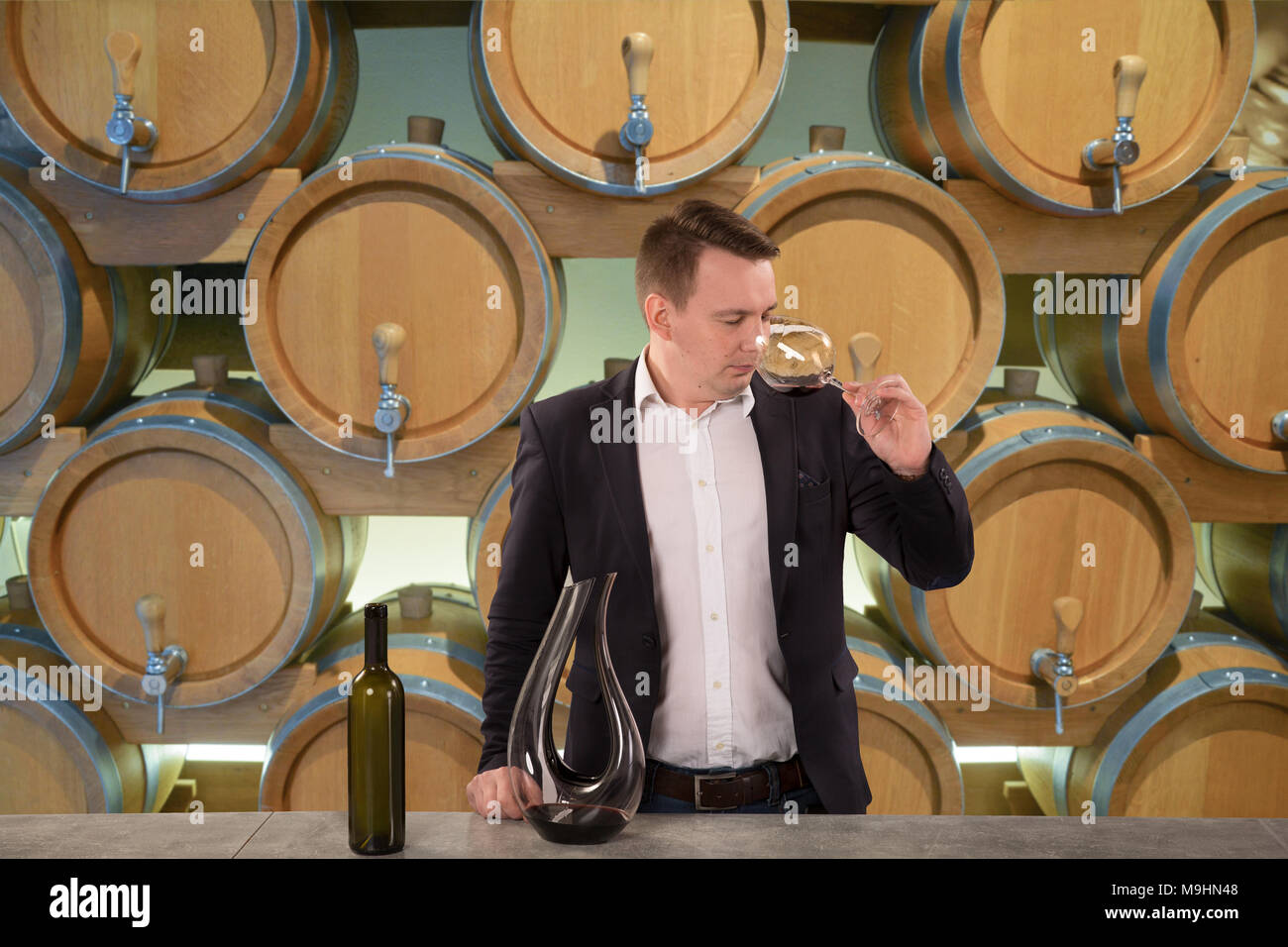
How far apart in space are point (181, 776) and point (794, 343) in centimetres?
227

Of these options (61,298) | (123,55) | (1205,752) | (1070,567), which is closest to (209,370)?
(61,298)

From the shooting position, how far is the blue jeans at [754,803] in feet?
5.17

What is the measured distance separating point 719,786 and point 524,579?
0.44m

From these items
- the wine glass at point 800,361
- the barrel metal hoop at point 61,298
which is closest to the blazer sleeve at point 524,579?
the wine glass at point 800,361

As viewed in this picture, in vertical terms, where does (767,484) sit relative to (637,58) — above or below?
below

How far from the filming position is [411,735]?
2.39m

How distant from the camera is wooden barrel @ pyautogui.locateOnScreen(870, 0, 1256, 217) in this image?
2.28 metres

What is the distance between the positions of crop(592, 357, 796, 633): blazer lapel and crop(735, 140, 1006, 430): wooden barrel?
0.60 m

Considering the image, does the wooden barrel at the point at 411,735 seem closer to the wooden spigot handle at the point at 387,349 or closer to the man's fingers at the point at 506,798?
the wooden spigot handle at the point at 387,349

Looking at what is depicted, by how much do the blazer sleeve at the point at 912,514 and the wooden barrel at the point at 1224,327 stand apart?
1.03 metres

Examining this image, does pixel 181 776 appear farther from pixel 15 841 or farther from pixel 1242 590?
pixel 1242 590

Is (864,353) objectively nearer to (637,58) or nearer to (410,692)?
(637,58)

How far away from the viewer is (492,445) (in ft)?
8.02
